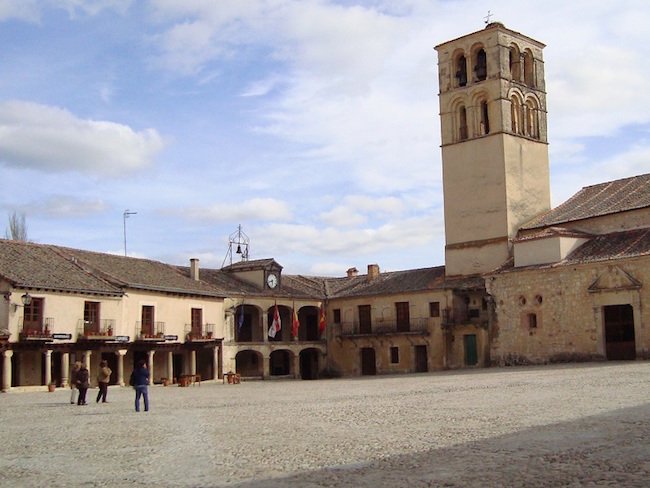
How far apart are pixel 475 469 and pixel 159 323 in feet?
95.5

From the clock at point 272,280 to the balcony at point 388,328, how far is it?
4.08 m

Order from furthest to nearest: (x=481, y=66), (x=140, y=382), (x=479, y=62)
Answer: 1. (x=479, y=62)
2. (x=481, y=66)
3. (x=140, y=382)

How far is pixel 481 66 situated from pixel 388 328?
1352 cm

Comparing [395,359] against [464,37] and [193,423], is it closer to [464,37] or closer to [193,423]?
[464,37]

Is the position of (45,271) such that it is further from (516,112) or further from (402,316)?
(516,112)

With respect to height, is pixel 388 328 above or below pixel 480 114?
below

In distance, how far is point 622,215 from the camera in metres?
34.8

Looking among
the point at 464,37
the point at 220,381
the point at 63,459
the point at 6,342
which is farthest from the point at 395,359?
the point at 63,459

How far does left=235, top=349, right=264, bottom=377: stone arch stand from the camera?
43.6 meters

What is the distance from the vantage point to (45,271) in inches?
1304

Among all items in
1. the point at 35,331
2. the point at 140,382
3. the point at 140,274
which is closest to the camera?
the point at 140,382

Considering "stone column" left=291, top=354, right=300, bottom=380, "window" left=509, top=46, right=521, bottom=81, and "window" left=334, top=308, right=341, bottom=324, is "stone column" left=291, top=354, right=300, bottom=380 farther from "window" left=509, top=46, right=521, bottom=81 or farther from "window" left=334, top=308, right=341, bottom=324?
"window" left=509, top=46, right=521, bottom=81

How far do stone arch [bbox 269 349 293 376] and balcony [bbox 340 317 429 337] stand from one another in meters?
3.42

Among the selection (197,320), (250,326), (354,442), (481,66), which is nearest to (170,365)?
(197,320)
